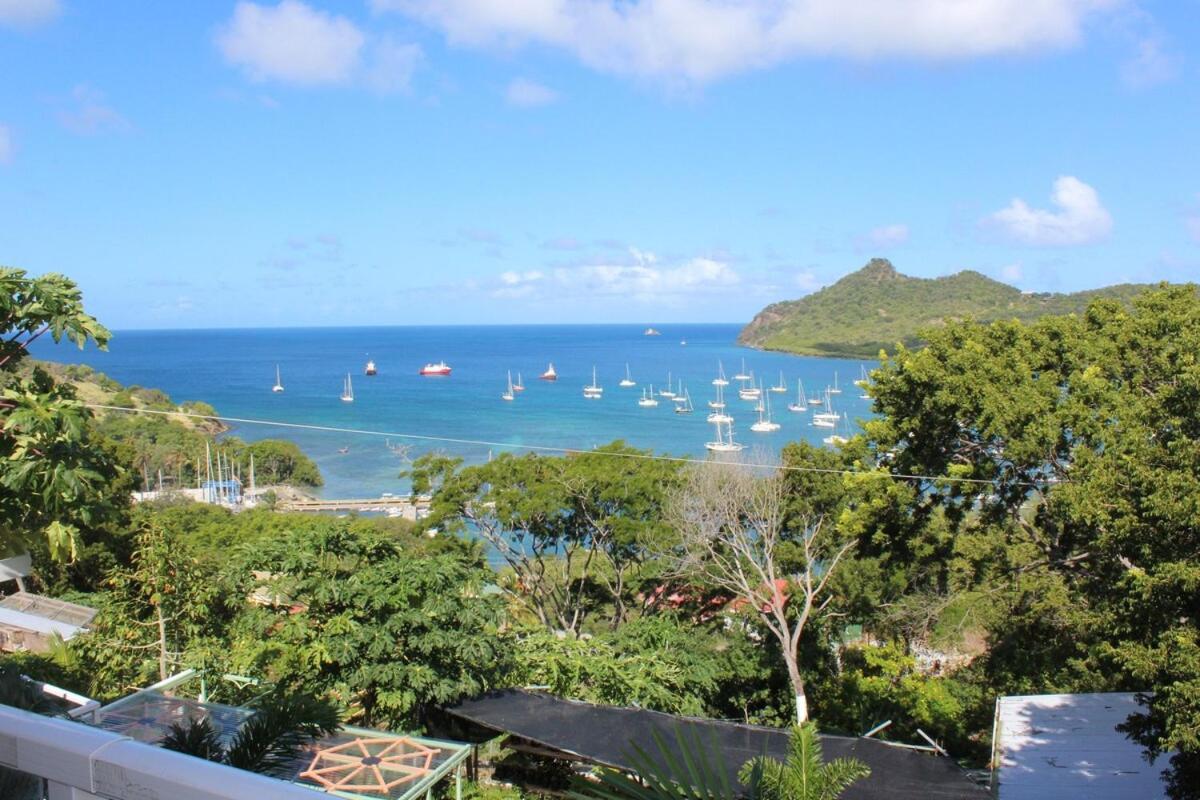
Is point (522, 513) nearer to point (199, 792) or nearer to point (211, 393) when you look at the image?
point (199, 792)

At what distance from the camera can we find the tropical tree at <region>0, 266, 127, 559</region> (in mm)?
3463

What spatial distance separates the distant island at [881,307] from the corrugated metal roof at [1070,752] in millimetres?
60778

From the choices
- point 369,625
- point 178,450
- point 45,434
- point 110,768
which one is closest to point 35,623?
point 369,625

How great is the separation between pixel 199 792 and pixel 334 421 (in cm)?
6111

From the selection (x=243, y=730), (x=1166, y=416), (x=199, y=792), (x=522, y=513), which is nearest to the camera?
(x=199, y=792)

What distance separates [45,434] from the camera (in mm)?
3518

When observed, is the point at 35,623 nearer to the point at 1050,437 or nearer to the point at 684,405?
the point at 1050,437

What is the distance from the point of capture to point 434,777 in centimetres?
478

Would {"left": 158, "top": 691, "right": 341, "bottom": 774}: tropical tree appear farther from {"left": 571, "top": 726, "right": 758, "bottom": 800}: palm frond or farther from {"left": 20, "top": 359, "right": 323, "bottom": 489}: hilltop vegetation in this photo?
{"left": 20, "top": 359, "right": 323, "bottom": 489}: hilltop vegetation

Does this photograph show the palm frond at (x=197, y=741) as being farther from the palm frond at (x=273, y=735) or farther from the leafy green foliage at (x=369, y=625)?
the leafy green foliage at (x=369, y=625)

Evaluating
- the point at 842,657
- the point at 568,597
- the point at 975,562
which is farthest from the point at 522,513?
the point at 975,562

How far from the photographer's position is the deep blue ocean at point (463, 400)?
1842 inches

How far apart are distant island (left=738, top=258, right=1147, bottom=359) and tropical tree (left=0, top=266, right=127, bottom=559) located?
67.0 m

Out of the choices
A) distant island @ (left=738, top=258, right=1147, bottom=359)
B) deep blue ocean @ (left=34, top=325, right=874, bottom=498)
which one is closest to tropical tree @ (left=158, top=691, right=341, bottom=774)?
deep blue ocean @ (left=34, top=325, right=874, bottom=498)
